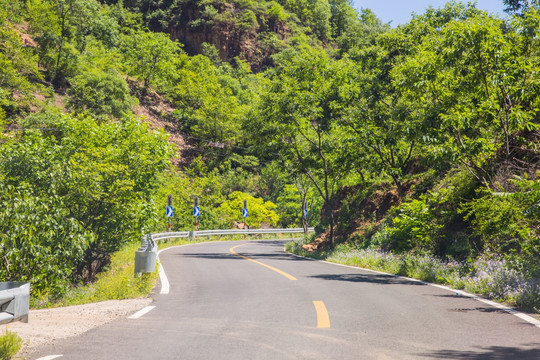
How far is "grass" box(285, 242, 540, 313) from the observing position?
30.8 ft

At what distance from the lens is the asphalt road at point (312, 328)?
563 centimetres

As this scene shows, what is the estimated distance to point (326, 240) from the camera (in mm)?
28328

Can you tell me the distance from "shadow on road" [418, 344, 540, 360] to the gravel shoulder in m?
4.59

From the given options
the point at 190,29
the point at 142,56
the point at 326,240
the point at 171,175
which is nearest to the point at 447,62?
the point at 326,240

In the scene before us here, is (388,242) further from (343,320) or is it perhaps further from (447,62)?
(343,320)

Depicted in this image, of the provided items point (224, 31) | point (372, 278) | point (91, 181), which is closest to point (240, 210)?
point (91, 181)

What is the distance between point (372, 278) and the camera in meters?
14.4

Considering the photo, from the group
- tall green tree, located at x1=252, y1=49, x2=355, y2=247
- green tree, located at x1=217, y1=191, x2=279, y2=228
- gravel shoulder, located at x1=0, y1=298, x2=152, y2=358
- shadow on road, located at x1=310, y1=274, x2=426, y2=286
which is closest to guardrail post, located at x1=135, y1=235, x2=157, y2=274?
gravel shoulder, located at x1=0, y1=298, x2=152, y2=358

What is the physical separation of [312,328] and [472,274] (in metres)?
7.46

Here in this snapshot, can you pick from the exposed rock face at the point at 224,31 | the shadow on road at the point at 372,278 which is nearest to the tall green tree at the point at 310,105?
the shadow on road at the point at 372,278

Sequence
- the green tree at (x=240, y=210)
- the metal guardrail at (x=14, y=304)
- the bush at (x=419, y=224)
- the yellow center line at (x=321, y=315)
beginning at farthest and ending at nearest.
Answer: the green tree at (x=240, y=210), the bush at (x=419, y=224), the yellow center line at (x=321, y=315), the metal guardrail at (x=14, y=304)

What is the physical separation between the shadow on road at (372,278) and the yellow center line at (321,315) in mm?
4242

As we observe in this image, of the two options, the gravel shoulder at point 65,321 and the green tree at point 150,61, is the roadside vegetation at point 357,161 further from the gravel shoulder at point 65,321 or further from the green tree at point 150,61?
the green tree at point 150,61

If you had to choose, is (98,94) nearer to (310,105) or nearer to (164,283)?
(310,105)
